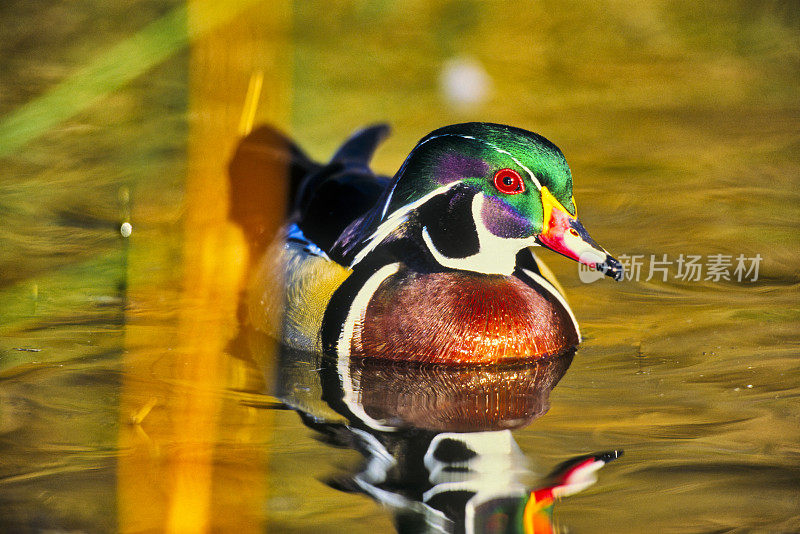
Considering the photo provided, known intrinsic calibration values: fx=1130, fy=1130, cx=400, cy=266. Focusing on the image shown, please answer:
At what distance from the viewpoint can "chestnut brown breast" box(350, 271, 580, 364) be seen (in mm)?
4461

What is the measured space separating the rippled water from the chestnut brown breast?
15 cm

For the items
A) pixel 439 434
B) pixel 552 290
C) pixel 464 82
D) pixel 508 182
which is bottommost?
pixel 439 434

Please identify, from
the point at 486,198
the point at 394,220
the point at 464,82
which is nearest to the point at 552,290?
the point at 486,198

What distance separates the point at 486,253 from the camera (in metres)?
4.61

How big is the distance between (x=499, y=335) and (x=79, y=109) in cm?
468

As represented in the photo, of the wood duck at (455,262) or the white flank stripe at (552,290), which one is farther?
the white flank stripe at (552,290)

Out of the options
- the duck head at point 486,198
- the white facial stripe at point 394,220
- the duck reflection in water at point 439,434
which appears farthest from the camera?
the white facial stripe at point 394,220

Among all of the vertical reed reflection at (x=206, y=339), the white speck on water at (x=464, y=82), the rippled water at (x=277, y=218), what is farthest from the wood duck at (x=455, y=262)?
the white speck on water at (x=464, y=82)

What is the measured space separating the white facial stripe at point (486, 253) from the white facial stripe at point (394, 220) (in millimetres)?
131

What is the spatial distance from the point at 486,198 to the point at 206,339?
1375mm

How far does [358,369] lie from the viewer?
447cm

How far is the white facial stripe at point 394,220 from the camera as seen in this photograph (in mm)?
4445

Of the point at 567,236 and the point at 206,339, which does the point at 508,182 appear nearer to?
the point at 567,236

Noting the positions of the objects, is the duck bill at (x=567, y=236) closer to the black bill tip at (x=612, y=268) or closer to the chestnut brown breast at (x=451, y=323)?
the black bill tip at (x=612, y=268)
